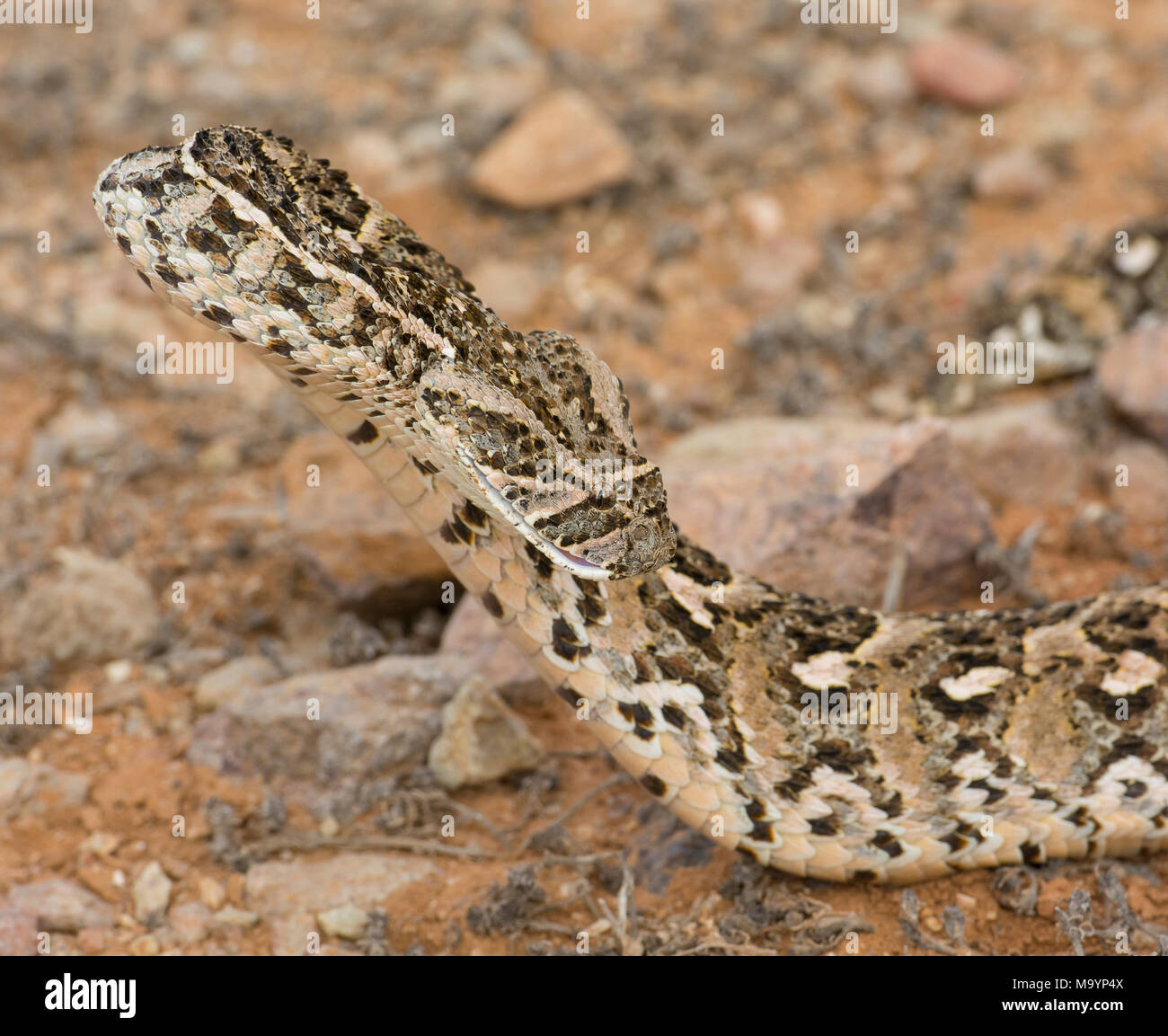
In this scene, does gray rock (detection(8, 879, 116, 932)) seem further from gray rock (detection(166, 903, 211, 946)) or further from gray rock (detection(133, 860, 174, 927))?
gray rock (detection(166, 903, 211, 946))

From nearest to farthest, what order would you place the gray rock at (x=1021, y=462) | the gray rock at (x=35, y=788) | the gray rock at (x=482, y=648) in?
the gray rock at (x=35, y=788) → the gray rock at (x=482, y=648) → the gray rock at (x=1021, y=462)

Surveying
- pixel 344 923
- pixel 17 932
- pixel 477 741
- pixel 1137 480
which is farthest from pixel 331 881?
pixel 1137 480

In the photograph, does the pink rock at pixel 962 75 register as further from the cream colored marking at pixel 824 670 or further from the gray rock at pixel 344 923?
the gray rock at pixel 344 923

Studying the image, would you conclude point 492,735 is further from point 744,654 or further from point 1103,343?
A: point 1103,343

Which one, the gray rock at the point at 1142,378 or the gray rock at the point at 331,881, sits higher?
the gray rock at the point at 1142,378

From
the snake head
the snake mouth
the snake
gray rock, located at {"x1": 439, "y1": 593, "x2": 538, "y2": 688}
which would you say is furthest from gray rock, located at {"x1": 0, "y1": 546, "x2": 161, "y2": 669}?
the snake mouth

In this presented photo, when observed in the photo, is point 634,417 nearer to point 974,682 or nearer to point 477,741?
point 477,741

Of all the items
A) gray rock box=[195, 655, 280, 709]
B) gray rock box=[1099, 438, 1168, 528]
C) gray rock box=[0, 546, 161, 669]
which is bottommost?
gray rock box=[195, 655, 280, 709]

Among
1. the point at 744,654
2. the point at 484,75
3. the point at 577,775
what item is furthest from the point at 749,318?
the point at 744,654

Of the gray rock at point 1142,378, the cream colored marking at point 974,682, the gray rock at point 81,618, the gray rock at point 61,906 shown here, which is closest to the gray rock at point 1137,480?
the gray rock at point 1142,378
